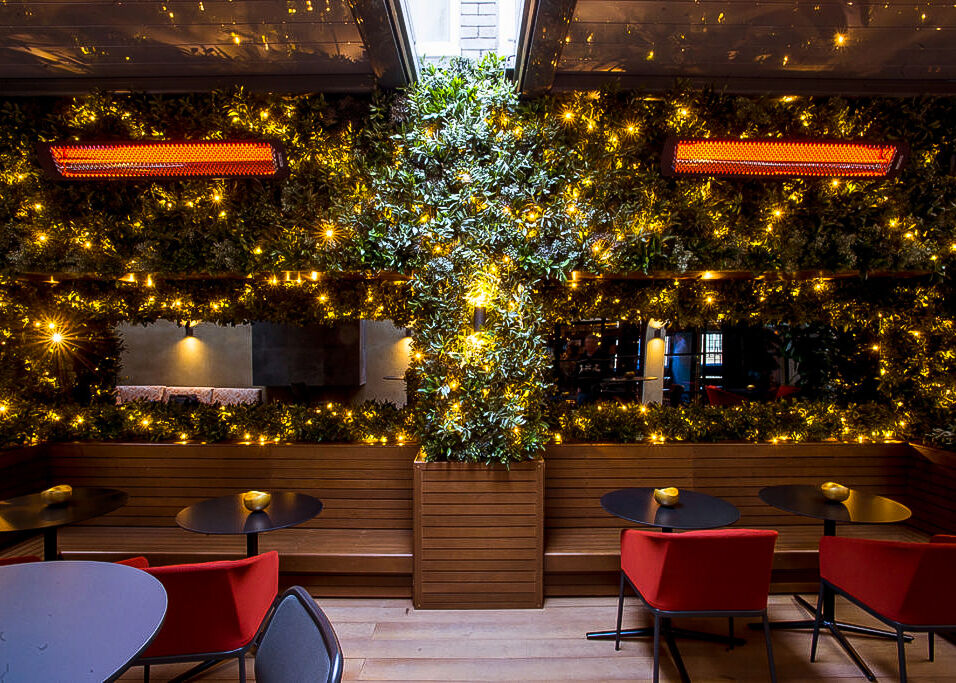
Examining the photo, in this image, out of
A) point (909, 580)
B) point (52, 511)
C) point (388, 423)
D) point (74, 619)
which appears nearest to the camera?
point (74, 619)

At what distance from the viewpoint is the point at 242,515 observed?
3105mm

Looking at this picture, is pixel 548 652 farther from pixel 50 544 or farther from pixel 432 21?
pixel 432 21

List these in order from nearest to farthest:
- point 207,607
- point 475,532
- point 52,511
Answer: point 207,607, point 52,511, point 475,532

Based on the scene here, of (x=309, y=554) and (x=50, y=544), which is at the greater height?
(x=50, y=544)

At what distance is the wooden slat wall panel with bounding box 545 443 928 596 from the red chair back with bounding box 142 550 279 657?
251cm

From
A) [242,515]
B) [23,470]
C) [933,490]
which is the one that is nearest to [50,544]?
[242,515]

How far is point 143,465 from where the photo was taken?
4.54 metres

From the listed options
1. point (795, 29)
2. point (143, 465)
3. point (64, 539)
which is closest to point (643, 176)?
point (795, 29)

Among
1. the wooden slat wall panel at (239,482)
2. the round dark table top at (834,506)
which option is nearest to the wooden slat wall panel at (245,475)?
the wooden slat wall panel at (239,482)

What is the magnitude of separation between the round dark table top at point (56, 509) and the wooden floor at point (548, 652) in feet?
3.33

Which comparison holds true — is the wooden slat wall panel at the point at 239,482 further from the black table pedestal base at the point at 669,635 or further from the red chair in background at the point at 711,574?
the red chair in background at the point at 711,574

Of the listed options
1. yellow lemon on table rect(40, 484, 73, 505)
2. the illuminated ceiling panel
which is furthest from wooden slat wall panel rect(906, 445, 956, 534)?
yellow lemon on table rect(40, 484, 73, 505)

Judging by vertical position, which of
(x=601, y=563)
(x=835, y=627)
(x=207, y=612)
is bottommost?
(x=835, y=627)

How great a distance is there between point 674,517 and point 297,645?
7.75 ft
